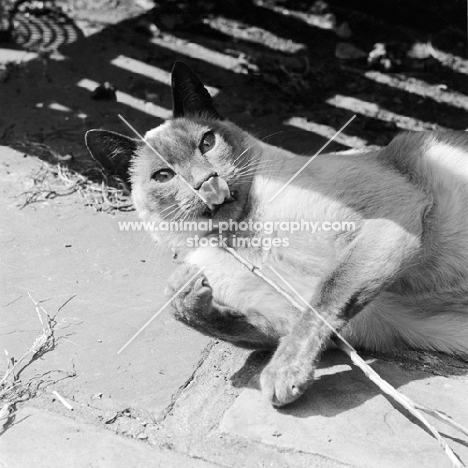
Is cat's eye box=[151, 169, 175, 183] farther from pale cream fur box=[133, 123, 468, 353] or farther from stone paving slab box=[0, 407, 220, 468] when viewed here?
stone paving slab box=[0, 407, 220, 468]

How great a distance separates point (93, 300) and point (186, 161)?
683 mm

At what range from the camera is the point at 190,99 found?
3.13 meters

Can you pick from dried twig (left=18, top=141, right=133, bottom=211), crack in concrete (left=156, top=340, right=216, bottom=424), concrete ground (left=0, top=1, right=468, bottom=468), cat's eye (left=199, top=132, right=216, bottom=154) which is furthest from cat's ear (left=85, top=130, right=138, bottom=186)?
crack in concrete (left=156, top=340, right=216, bottom=424)

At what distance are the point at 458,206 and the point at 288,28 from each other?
9.16 feet

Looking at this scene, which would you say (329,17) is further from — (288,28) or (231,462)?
(231,462)

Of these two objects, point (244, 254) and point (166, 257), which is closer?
point (244, 254)

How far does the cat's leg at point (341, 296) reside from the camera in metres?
2.29

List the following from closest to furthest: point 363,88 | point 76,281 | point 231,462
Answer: point 231,462 → point 76,281 → point 363,88

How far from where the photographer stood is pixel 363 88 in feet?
15.1

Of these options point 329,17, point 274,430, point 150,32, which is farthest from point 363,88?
point 274,430

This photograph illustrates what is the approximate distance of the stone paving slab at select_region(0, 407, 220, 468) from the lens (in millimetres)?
2068

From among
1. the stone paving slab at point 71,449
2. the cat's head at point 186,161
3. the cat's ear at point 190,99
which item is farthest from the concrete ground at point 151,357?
the cat's ear at point 190,99

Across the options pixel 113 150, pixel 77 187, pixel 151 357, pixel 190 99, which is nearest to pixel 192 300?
pixel 151 357

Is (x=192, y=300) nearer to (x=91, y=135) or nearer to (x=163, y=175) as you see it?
(x=163, y=175)
